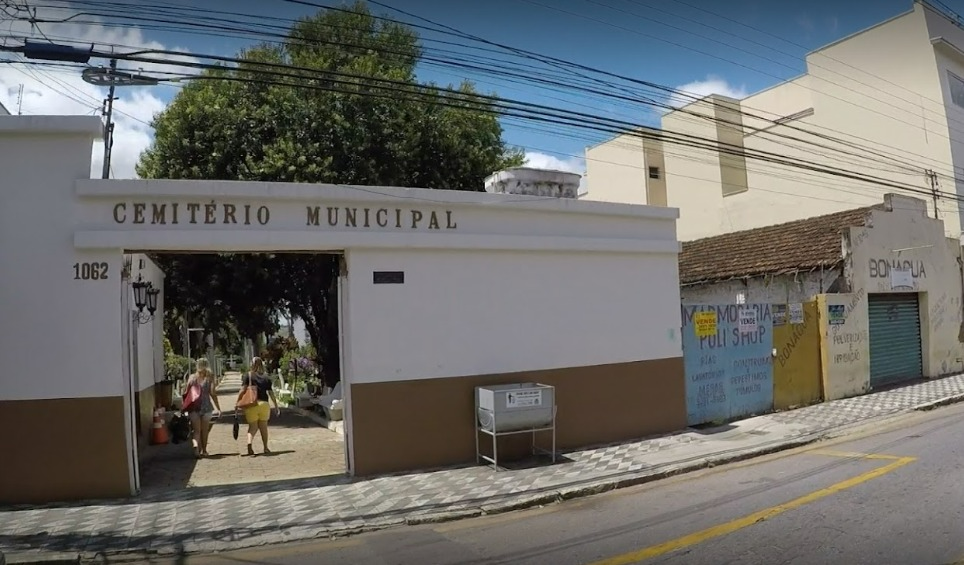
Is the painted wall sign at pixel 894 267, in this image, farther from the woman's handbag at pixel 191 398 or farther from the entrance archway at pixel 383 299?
the woman's handbag at pixel 191 398

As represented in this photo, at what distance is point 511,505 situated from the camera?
7148mm

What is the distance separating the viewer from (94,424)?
752 centimetres

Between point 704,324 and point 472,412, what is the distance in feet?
15.9

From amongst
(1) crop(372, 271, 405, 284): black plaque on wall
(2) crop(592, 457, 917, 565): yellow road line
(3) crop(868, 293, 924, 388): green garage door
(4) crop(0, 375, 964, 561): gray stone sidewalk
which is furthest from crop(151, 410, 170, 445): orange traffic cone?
(3) crop(868, 293, 924, 388): green garage door

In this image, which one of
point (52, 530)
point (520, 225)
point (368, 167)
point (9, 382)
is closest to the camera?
point (52, 530)

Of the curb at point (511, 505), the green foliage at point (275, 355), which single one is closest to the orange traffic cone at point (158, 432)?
the curb at point (511, 505)

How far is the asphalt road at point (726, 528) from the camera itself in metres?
5.21

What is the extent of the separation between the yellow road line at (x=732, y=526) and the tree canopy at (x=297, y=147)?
10.3m

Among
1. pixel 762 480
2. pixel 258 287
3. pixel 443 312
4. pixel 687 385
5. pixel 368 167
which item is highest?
pixel 368 167

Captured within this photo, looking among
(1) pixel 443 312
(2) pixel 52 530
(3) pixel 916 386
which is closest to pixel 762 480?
(1) pixel 443 312

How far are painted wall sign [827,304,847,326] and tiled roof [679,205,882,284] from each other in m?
1.12

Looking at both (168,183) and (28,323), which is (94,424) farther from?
(168,183)

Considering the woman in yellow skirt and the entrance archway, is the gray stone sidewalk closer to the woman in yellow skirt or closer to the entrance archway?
the entrance archway

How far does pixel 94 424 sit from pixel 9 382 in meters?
1.01
